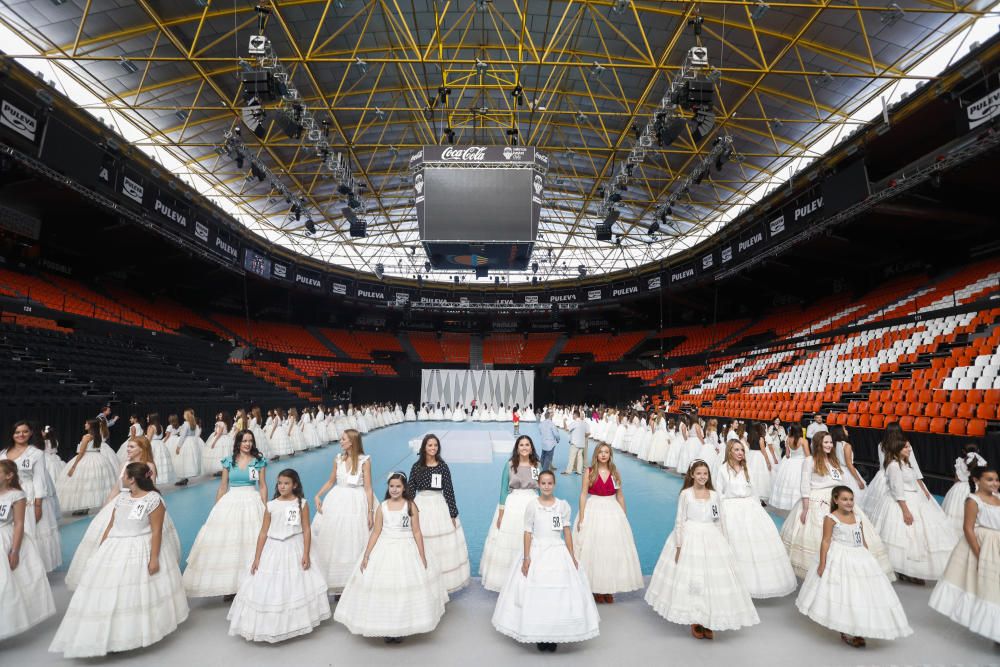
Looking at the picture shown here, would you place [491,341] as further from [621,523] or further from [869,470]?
[621,523]

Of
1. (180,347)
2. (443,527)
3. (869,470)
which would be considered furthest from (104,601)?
(180,347)

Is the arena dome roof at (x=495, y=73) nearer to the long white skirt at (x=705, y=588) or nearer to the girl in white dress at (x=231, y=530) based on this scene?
the girl in white dress at (x=231, y=530)

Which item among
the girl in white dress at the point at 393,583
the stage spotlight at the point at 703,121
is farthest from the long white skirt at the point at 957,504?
the stage spotlight at the point at 703,121

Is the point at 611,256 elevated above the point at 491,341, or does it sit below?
above

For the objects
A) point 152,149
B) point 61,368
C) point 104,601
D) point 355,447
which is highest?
point 152,149

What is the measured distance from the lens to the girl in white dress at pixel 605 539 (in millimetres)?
4574

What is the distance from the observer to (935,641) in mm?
3824

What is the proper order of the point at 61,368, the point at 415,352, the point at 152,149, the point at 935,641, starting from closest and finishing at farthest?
the point at 935,641 < the point at 61,368 < the point at 152,149 < the point at 415,352

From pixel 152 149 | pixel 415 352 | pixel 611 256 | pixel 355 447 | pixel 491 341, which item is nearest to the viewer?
pixel 355 447

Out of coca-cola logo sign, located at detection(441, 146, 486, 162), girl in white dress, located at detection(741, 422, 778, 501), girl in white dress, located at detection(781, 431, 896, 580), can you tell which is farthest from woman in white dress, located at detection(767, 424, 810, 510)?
coca-cola logo sign, located at detection(441, 146, 486, 162)

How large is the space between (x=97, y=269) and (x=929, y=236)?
34312mm

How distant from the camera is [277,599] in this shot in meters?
3.67

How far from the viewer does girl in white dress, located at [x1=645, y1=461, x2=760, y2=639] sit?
12.4 ft

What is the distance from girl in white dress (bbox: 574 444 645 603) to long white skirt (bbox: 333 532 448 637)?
157 cm
